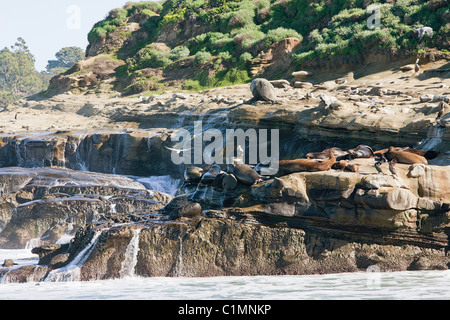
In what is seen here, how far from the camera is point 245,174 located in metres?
11.0

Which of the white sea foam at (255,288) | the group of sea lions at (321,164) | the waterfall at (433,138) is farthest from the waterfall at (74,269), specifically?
the waterfall at (433,138)

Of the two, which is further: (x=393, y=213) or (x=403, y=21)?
(x=403, y=21)

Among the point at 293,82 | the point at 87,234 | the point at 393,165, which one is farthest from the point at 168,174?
the point at 393,165

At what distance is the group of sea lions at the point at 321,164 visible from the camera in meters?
10.4

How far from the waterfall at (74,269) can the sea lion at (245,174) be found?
2.92 meters

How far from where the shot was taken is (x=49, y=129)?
23219mm

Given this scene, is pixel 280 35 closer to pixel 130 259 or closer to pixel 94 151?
pixel 94 151

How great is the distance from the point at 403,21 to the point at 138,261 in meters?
16.5

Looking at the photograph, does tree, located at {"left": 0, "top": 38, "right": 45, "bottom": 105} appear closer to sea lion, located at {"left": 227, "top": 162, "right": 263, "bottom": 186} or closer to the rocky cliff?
the rocky cliff

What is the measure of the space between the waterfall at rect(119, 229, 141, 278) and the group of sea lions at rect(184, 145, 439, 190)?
6.93 ft

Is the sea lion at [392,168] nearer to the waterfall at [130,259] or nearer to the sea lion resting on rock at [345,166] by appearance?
the sea lion resting on rock at [345,166]

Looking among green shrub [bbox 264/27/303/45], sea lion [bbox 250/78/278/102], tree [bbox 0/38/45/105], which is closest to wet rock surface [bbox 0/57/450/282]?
sea lion [bbox 250/78/278/102]

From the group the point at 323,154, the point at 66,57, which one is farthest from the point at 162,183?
the point at 66,57
